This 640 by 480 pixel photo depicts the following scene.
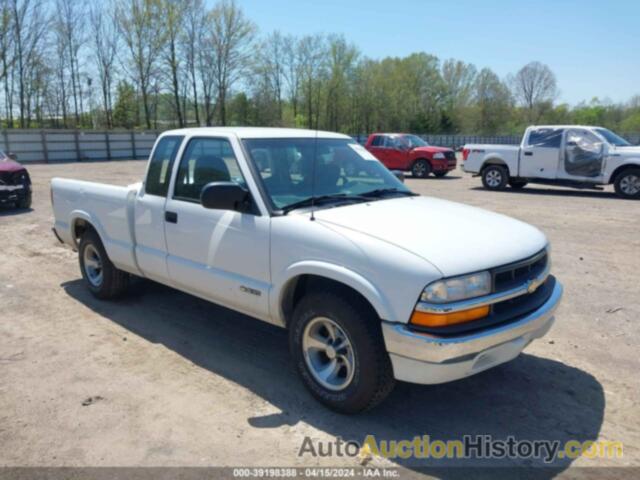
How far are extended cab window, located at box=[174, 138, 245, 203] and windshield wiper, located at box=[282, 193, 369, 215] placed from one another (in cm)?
53

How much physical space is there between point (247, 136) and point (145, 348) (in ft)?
6.89

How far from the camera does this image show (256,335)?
16.1 feet

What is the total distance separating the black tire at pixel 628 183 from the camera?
14.2 metres

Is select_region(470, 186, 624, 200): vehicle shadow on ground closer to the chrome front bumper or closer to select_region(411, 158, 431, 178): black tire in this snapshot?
select_region(411, 158, 431, 178): black tire

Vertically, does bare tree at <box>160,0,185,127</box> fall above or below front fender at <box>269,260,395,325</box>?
above

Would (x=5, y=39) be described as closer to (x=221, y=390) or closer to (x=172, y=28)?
(x=172, y=28)

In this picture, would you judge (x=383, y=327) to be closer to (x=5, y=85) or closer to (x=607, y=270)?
(x=607, y=270)

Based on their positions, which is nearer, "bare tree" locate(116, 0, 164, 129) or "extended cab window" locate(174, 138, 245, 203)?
"extended cab window" locate(174, 138, 245, 203)

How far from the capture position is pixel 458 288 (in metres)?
3.00

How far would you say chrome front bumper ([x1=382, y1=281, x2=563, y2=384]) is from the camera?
294 cm

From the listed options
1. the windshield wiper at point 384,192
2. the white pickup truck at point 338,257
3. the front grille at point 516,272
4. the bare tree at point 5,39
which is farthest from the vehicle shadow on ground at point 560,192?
the bare tree at point 5,39

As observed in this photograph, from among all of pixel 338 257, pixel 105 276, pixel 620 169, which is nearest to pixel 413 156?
pixel 620 169

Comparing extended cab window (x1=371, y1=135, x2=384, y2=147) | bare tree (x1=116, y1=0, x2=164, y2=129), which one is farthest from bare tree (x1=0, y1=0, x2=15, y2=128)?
extended cab window (x1=371, y1=135, x2=384, y2=147)

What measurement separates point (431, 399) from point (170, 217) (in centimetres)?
267
